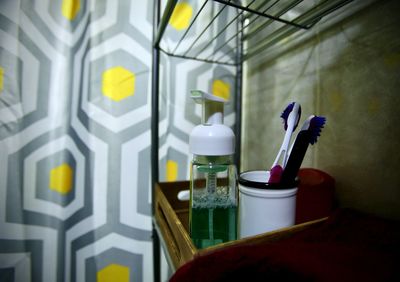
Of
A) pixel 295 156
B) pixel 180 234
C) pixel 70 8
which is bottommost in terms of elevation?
pixel 180 234

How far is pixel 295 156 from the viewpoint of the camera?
→ 0.27m

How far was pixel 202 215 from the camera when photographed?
0.31 m

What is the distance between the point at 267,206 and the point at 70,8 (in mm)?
642

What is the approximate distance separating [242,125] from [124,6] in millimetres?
478

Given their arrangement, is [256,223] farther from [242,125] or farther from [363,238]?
[242,125]

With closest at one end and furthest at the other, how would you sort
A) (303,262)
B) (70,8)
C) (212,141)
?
(303,262), (212,141), (70,8)

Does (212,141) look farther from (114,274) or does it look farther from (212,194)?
(114,274)

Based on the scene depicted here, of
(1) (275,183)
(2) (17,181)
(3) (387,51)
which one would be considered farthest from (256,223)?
(2) (17,181)

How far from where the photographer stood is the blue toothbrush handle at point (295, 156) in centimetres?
27

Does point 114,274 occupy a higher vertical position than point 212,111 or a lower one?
lower

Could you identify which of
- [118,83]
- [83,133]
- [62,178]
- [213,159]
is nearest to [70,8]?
[118,83]

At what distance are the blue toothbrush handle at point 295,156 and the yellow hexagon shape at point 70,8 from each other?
1.99 ft

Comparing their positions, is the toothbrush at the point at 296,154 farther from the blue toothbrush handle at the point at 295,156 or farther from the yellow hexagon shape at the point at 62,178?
the yellow hexagon shape at the point at 62,178

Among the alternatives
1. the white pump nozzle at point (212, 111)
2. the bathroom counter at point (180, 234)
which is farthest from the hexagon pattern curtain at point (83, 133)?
the white pump nozzle at point (212, 111)
